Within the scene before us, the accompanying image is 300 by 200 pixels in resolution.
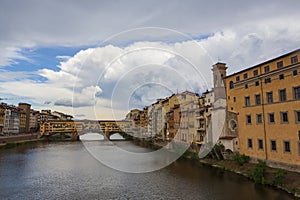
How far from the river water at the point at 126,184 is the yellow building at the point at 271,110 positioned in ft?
11.7

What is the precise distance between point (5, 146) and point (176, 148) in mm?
31898

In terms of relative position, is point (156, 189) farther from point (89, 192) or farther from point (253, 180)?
point (253, 180)

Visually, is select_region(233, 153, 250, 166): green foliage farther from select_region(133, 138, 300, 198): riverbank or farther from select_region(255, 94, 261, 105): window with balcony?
select_region(255, 94, 261, 105): window with balcony

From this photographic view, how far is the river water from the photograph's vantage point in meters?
15.9

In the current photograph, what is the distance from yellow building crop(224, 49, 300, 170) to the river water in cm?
356

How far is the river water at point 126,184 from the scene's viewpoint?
1594 cm

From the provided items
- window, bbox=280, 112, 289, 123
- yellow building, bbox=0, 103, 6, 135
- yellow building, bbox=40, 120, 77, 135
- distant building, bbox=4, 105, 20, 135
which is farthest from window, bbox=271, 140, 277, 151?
yellow building, bbox=40, 120, 77, 135

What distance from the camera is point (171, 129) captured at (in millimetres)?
44969

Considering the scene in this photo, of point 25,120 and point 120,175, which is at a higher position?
point 25,120

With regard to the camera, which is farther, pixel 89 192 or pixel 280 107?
pixel 280 107

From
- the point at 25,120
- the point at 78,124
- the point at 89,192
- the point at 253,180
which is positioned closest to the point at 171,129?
the point at 253,180

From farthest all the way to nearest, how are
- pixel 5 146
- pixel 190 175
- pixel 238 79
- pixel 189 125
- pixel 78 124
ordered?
1. pixel 78 124
2. pixel 5 146
3. pixel 189 125
4. pixel 238 79
5. pixel 190 175

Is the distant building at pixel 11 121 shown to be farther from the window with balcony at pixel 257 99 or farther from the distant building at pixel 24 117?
the window with balcony at pixel 257 99

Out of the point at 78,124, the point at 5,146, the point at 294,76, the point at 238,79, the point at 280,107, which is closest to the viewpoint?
the point at 294,76
